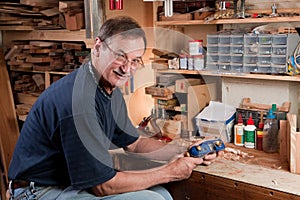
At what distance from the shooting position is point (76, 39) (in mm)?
2723

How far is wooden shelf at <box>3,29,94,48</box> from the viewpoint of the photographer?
8.71 feet

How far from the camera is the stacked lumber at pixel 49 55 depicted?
113 inches

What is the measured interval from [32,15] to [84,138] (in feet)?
5.84

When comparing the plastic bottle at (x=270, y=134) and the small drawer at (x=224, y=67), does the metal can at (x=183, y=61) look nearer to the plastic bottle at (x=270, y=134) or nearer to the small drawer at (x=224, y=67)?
the small drawer at (x=224, y=67)

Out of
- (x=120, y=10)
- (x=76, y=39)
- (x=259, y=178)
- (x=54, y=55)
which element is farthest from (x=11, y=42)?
(x=259, y=178)

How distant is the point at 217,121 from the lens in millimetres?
2316

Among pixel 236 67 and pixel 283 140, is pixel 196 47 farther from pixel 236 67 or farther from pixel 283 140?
pixel 283 140

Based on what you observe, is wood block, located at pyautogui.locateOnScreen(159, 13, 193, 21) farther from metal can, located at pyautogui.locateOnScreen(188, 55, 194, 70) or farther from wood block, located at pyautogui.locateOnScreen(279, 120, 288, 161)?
wood block, located at pyautogui.locateOnScreen(279, 120, 288, 161)

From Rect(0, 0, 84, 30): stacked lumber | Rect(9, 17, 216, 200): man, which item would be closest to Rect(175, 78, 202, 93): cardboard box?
Rect(9, 17, 216, 200): man

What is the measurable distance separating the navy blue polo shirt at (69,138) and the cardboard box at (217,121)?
0.78 metres

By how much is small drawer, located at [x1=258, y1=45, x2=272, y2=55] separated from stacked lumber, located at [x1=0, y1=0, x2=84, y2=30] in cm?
141

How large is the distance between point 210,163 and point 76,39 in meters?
1.34

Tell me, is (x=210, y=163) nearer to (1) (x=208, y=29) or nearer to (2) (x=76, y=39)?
(1) (x=208, y=29)

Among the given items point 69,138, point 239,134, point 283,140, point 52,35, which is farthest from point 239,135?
point 52,35
